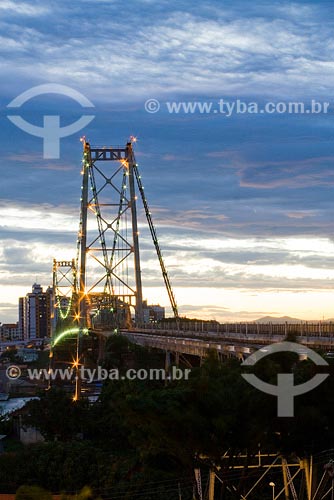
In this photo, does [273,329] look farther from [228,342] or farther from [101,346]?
[101,346]

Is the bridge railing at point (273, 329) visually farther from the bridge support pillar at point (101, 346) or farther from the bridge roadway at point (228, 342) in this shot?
the bridge support pillar at point (101, 346)

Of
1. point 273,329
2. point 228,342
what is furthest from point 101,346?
point 228,342

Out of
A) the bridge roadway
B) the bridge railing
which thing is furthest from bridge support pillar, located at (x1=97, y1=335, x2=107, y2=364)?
the bridge railing

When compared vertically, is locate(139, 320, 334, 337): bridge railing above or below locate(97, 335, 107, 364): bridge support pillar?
above

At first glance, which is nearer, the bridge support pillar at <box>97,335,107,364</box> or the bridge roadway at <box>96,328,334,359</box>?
the bridge roadway at <box>96,328,334,359</box>

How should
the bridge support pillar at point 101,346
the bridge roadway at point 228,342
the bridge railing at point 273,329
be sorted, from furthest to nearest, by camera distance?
1. the bridge support pillar at point 101,346
2. the bridge railing at point 273,329
3. the bridge roadway at point 228,342

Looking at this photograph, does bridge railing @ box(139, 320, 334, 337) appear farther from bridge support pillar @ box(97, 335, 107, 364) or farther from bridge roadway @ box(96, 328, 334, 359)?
bridge support pillar @ box(97, 335, 107, 364)

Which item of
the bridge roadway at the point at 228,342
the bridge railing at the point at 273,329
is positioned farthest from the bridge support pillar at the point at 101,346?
the bridge railing at the point at 273,329

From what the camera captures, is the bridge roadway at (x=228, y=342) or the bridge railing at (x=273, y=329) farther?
the bridge railing at (x=273, y=329)

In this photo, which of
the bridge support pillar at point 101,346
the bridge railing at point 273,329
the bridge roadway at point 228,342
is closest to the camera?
the bridge roadway at point 228,342

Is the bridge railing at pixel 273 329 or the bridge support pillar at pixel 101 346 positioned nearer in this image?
the bridge railing at pixel 273 329

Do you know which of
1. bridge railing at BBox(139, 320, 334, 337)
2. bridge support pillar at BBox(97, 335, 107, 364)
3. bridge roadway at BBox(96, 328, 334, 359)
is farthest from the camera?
bridge support pillar at BBox(97, 335, 107, 364)

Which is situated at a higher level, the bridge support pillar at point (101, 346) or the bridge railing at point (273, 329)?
the bridge railing at point (273, 329)

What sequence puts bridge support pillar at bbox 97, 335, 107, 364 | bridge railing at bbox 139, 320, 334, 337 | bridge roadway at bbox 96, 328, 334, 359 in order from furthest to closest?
bridge support pillar at bbox 97, 335, 107, 364, bridge railing at bbox 139, 320, 334, 337, bridge roadway at bbox 96, 328, 334, 359
